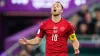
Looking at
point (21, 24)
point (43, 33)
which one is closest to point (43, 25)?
point (43, 33)

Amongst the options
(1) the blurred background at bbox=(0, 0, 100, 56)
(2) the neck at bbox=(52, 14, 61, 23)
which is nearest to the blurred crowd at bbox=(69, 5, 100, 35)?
(1) the blurred background at bbox=(0, 0, 100, 56)

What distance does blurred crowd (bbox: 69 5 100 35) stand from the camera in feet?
42.7

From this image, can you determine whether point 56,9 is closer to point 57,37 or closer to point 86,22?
point 57,37

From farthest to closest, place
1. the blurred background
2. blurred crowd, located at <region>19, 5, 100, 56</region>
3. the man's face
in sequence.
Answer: blurred crowd, located at <region>19, 5, 100, 56</region> → the blurred background → the man's face

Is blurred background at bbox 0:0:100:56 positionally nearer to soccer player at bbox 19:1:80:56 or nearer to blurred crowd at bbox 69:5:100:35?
blurred crowd at bbox 69:5:100:35

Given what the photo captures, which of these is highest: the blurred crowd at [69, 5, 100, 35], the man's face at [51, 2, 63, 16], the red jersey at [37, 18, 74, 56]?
the blurred crowd at [69, 5, 100, 35]

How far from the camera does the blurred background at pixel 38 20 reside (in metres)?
12.7

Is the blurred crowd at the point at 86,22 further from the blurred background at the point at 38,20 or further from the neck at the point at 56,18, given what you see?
the neck at the point at 56,18

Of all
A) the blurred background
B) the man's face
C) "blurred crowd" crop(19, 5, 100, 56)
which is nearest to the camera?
the man's face

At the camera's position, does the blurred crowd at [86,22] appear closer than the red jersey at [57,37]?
No

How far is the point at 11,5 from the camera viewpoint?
1783 centimetres

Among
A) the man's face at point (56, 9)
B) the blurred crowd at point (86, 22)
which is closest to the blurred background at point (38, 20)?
the blurred crowd at point (86, 22)

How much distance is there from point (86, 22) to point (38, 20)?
5810 mm

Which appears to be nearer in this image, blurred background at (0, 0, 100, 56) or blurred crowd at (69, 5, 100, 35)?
blurred background at (0, 0, 100, 56)
